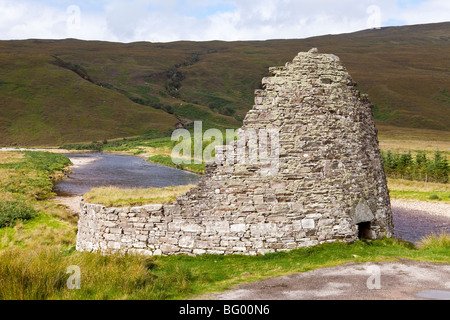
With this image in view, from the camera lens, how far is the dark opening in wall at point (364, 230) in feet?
40.7

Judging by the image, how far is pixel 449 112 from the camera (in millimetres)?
124625

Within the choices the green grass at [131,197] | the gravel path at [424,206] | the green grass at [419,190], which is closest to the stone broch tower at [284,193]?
the green grass at [131,197]

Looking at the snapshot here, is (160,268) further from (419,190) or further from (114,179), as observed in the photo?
(419,190)

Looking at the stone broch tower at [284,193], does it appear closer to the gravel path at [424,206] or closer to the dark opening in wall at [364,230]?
the dark opening in wall at [364,230]

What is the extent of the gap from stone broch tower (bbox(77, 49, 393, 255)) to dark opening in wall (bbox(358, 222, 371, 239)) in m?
0.61

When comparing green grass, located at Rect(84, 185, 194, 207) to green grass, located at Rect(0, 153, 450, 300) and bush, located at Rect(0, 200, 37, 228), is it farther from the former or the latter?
bush, located at Rect(0, 200, 37, 228)

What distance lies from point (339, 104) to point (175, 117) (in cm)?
11671

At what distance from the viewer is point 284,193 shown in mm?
11125

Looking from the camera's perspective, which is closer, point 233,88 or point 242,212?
point 242,212

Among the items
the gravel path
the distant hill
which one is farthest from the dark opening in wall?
the distant hill

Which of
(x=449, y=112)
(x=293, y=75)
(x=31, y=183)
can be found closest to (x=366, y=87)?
(x=449, y=112)

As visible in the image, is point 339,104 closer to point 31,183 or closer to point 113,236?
point 113,236

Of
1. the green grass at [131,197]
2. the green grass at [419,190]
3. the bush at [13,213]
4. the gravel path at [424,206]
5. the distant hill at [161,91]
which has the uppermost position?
the distant hill at [161,91]

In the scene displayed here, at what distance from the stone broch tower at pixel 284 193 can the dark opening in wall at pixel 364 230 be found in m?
0.61
